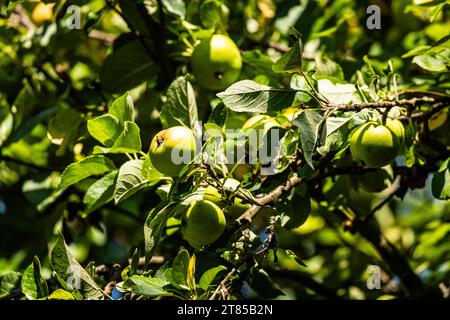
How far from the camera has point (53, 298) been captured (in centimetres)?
140

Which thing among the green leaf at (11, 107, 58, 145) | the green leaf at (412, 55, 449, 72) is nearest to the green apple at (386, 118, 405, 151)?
the green leaf at (412, 55, 449, 72)

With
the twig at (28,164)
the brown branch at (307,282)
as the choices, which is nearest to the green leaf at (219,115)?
the brown branch at (307,282)

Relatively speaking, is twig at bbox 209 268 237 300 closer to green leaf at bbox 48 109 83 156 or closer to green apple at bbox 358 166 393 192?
green apple at bbox 358 166 393 192

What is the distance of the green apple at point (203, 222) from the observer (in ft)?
4.74

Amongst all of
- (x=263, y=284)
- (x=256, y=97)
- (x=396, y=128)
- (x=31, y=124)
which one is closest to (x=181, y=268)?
(x=263, y=284)

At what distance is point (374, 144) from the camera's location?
1464mm

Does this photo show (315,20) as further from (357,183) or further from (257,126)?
(257,126)

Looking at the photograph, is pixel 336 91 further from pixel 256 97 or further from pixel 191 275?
pixel 191 275

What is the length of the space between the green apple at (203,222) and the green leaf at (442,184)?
56cm

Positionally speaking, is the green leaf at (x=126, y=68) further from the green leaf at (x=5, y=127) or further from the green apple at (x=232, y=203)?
the green apple at (x=232, y=203)

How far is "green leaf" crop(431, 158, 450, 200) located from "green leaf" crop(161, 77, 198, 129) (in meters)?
0.61

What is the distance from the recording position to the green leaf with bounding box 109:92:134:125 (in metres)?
1.61
